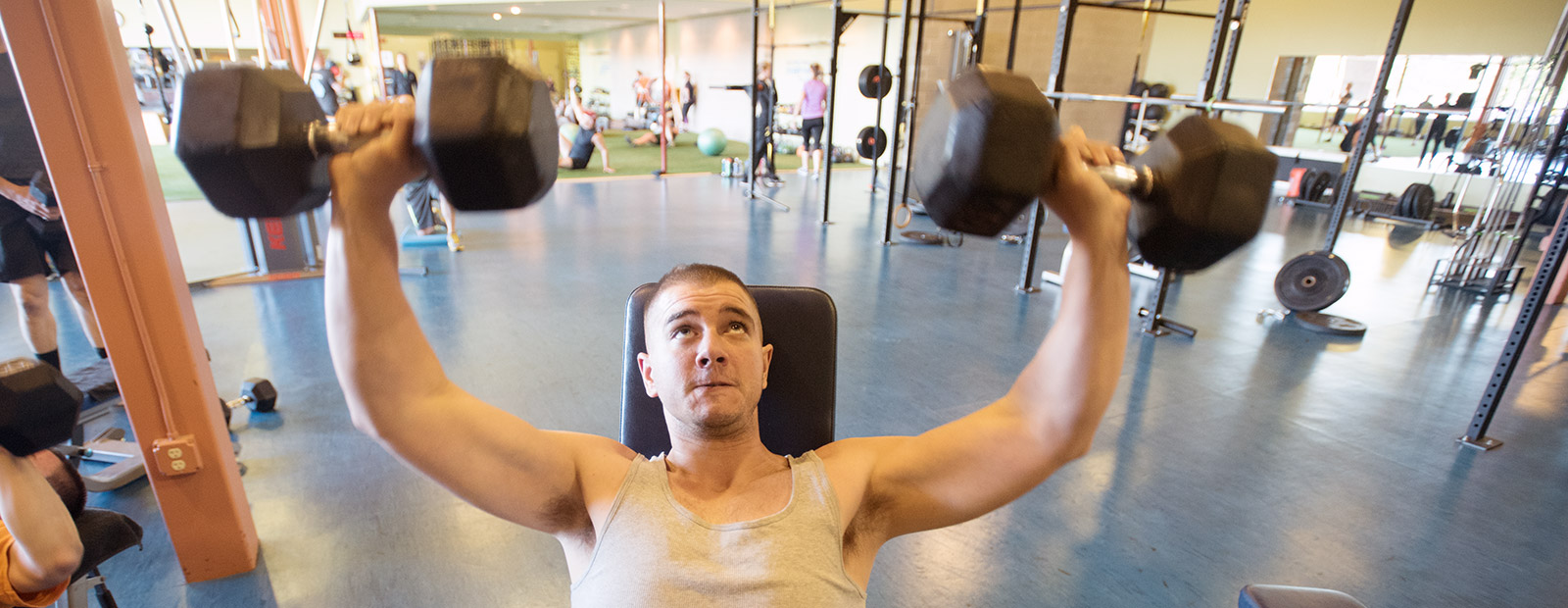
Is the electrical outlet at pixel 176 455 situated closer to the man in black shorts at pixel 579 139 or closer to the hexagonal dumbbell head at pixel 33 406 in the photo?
the hexagonal dumbbell head at pixel 33 406

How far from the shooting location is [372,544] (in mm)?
1881

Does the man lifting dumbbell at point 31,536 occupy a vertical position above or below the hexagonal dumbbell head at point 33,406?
below

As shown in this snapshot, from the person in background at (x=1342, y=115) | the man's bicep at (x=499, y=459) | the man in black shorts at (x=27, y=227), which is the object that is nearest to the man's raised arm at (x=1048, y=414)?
the man's bicep at (x=499, y=459)

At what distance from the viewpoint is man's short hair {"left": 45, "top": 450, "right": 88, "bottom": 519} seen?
122 cm

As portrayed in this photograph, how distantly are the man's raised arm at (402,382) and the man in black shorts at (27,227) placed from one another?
6.29ft

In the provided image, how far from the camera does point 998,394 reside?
2902 millimetres

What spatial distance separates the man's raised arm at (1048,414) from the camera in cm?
90

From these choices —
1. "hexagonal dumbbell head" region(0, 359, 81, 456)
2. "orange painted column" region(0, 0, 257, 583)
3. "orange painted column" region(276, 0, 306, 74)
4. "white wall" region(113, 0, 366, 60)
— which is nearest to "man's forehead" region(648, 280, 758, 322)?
"hexagonal dumbbell head" region(0, 359, 81, 456)

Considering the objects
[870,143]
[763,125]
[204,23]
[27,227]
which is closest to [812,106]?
[763,125]

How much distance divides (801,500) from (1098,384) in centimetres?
47

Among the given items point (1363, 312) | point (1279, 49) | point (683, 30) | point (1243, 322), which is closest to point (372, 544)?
point (1243, 322)

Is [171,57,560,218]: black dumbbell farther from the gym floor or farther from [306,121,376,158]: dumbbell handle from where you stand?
the gym floor

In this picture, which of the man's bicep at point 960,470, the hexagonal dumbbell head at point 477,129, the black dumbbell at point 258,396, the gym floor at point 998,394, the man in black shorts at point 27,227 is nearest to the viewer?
the hexagonal dumbbell head at point 477,129

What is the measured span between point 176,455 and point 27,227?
1436 millimetres
